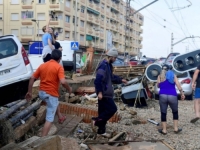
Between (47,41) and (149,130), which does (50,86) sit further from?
(47,41)

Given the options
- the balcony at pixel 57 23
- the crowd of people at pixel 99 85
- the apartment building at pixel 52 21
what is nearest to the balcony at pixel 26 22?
the apartment building at pixel 52 21

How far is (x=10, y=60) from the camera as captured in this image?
21.2 ft

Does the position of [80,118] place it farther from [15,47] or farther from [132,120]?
[15,47]

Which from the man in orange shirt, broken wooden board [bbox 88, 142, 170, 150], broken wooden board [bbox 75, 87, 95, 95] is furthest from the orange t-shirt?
broken wooden board [bbox 75, 87, 95, 95]

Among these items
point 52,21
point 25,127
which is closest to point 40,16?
point 52,21

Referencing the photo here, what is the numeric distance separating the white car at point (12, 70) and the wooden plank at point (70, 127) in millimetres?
1104

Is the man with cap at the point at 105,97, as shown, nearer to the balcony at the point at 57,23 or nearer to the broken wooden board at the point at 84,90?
the broken wooden board at the point at 84,90

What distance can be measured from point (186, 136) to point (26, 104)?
12.2 ft

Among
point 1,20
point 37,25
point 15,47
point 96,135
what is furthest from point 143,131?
point 1,20

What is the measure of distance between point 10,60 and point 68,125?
1.87 metres

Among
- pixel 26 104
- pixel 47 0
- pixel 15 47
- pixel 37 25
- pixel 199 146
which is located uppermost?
pixel 47 0

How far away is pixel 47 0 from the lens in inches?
2325

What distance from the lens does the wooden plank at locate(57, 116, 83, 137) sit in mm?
6560

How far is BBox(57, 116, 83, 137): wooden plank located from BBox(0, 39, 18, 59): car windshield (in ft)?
5.91
